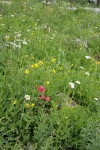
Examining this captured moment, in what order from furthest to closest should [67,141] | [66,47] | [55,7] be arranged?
[55,7] → [66,47] → [67,141]

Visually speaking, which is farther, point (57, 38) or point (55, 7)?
point (55, 7)

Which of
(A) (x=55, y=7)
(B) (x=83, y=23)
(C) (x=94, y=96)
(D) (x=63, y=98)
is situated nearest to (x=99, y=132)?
(D) (x=63, y=98)

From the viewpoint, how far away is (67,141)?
341 centimetres

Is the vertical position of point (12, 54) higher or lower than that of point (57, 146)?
higher

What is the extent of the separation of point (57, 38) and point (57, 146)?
4.01 meters

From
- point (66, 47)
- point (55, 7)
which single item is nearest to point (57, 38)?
point (66, 47)

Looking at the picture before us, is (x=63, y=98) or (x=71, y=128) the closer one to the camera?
(x=71, y=128)

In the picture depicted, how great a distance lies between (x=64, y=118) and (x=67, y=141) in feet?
0.88

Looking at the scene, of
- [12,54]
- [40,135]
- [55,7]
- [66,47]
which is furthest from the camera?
[55,7]

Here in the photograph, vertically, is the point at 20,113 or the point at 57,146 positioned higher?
the point at 20,113

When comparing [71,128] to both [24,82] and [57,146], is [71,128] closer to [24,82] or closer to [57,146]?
[57,146]

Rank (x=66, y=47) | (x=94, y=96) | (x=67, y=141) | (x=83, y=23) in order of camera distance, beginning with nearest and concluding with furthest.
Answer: (x=67, y=141), (x=94, y=96), (x=66, y=47), (x=83, y=23)

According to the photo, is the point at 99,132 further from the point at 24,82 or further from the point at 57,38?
the point at 57,38

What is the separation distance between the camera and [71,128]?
3482 millimetres
